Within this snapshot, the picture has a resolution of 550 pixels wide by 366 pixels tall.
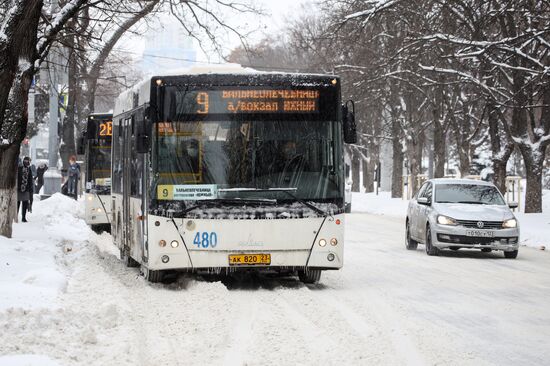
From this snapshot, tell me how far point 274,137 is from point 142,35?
12353 millimetres

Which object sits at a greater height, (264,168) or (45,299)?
(264,168)

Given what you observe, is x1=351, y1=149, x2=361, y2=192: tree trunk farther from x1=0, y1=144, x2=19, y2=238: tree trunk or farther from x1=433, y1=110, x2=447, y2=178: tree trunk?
x1=0, y1=144, x2=19, y2=238: tree trunk

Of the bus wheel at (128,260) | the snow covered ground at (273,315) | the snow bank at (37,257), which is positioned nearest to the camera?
the snow covered ground at (273,315)

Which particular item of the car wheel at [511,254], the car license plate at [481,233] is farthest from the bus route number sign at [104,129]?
the car wheel at [511,254]

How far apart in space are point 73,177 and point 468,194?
2487 centimetres

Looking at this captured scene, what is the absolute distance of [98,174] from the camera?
2756 centimetres

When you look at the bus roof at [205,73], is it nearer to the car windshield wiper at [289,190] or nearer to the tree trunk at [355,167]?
the car windshield wiper at [289,190]

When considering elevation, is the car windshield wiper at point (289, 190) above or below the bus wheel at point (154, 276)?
above

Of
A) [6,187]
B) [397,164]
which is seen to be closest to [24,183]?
[6,187]

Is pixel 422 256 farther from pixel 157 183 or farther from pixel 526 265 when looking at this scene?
pixel 157 183

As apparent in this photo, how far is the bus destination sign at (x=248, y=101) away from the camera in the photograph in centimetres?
1372

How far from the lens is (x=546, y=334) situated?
10.1 meters

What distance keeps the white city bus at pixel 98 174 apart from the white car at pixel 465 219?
895cm

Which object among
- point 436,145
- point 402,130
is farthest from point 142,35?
point 402,130
